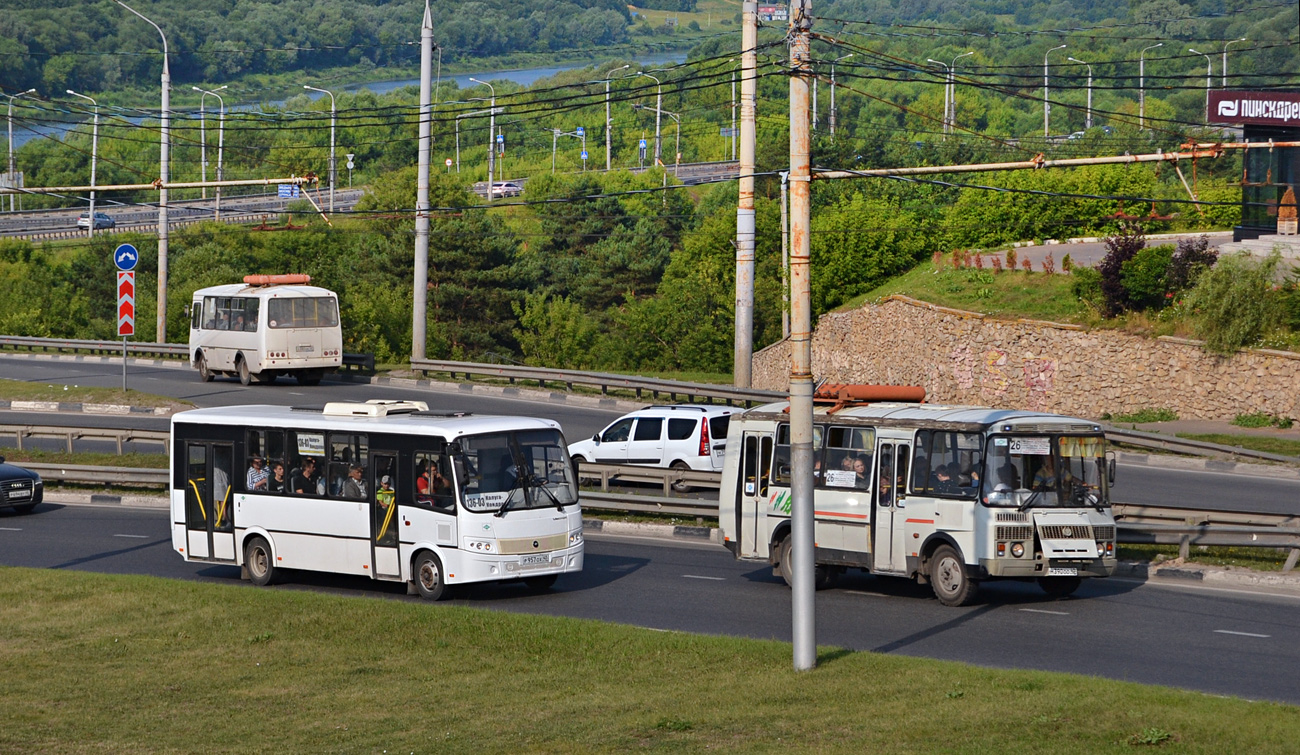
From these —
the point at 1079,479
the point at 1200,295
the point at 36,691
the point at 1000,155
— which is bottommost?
the point at 36,691

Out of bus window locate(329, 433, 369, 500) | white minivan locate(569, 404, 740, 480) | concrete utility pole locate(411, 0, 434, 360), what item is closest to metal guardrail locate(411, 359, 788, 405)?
concrete utility pole locate(411, 0, 434, 360)

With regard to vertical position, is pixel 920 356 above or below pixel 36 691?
above

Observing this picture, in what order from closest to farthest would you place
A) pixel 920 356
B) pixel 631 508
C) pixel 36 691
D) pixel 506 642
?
pixel 36 691 < pixel 506 642 < pixel 631 508 < pixel 920 356

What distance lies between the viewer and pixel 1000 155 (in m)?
94.6

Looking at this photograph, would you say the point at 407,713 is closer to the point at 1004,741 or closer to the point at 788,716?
the point at 788,716

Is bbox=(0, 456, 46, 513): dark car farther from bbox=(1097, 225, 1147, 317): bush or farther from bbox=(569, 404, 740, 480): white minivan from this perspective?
bbox=(1097, 225, 1147, 317): bush

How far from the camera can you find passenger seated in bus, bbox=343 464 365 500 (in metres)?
17.7

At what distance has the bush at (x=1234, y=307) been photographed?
115ft

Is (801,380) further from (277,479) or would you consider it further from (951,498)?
(277,479)

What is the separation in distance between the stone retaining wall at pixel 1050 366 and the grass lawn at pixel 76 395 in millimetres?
22672

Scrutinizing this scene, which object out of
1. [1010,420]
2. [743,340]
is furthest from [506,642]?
[743,340]

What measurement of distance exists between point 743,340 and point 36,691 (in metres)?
22.5

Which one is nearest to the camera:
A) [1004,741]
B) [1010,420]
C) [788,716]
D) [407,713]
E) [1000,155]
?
[1004,741]

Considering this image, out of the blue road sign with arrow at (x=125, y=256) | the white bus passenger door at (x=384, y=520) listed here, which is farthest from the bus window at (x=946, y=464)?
the blue road sign with arrow at (x=125, y=256)
